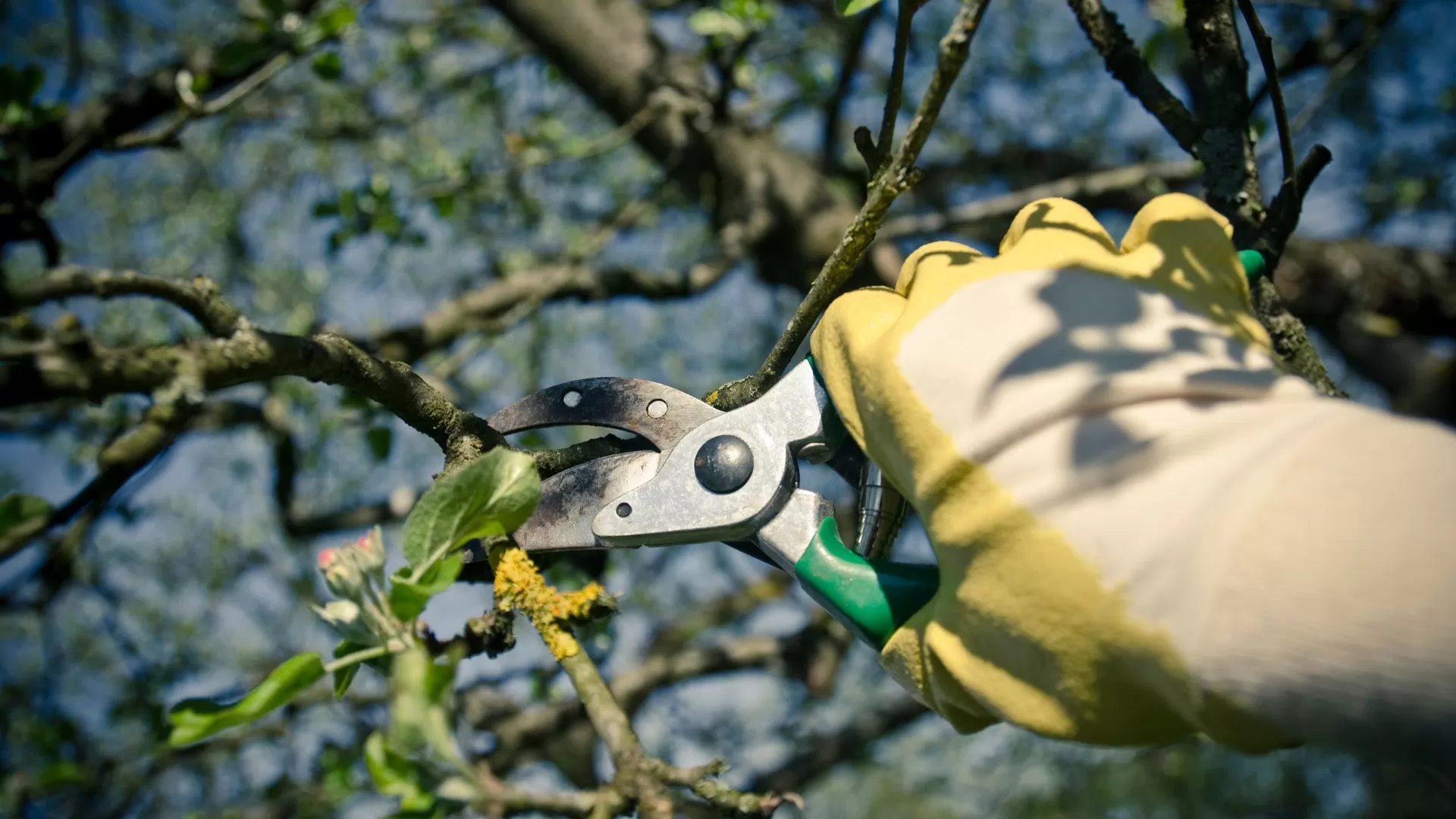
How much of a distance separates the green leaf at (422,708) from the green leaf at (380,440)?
5.42 feet

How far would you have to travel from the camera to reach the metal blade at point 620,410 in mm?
1306

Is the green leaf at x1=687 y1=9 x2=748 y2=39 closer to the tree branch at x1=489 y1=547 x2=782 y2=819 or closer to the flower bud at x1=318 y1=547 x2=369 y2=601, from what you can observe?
the tree branch at x1=489 y1=547 x2=782 y2=819

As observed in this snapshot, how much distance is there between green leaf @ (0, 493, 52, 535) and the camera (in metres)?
1.00

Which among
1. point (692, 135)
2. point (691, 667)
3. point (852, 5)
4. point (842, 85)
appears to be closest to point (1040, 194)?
point (842, 85)

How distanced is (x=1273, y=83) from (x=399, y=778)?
132 cm

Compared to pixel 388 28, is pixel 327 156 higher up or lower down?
lower down

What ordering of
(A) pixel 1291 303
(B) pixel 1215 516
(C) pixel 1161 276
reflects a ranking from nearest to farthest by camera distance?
(B) pixel 1215 516 < (C) pixel 1161 276 < (A) pixel 1291 303

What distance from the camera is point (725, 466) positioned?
48.4 inches

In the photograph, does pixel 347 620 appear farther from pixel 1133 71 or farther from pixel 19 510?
pixel 1133 71

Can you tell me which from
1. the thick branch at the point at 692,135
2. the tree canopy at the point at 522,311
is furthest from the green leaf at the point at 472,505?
the thick branch at the point at 692,135

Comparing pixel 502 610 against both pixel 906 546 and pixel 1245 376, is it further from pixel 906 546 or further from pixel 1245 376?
pixel 906 546

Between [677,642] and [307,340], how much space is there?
317cm

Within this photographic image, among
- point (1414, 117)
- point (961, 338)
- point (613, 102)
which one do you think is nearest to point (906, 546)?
point (613, 102)

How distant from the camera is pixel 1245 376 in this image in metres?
0.87
